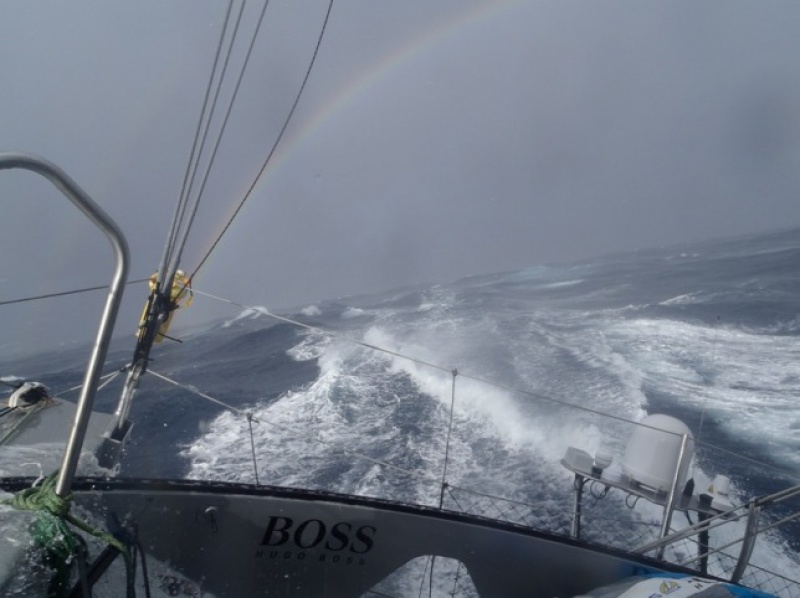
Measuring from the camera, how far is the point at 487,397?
7.98m

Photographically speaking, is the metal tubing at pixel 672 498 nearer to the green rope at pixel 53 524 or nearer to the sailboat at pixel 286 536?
the sailboat at pixel 286 536

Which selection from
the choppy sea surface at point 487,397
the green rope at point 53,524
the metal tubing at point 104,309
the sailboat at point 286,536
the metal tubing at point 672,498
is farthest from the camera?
the choppy sea surface at point 487,397

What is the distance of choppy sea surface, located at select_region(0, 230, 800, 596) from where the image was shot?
229 inches

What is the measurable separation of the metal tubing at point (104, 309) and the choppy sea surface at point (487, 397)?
190 cm

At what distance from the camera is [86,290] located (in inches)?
111

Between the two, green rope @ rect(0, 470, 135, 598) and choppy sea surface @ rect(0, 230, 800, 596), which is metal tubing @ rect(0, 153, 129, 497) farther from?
choppy sea surface @ rect(0, 230, 800, 596)

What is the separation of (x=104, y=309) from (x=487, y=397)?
282 inches

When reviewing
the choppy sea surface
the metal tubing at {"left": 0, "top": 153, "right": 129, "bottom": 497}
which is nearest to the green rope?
the metal tubing at {"left": 0, "top": 153, "right": 129, "bottom": 497}

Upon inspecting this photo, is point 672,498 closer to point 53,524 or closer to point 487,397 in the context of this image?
point 53,524

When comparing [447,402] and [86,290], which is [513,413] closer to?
[447,402]

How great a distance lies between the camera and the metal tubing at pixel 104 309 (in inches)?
43.5

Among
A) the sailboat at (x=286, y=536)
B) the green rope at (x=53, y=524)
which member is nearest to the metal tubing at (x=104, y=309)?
the green rope at (x=53, y=524)

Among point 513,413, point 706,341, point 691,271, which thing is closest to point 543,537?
point 513,413

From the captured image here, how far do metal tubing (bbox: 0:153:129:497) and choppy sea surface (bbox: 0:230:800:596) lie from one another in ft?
6.22
